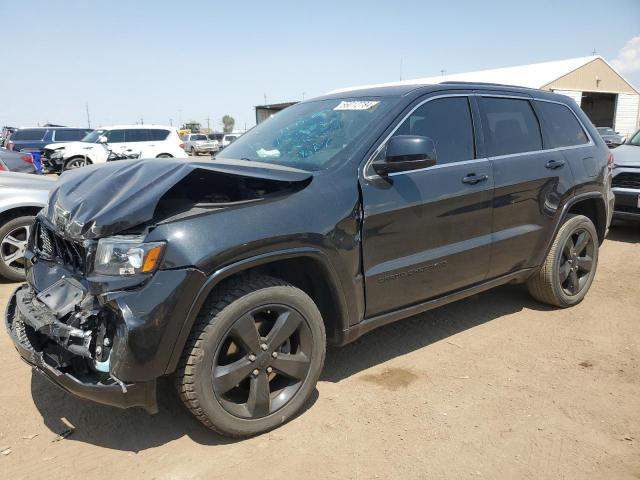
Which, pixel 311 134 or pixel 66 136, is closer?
pixel 311 134

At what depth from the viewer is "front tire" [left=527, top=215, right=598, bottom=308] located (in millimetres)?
4371

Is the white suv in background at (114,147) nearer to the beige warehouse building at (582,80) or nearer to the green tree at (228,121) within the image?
the beige warehouse building at (582,80)

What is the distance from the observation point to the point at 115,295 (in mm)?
2283

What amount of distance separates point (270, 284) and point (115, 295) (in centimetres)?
75

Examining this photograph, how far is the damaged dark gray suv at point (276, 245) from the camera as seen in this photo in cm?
236

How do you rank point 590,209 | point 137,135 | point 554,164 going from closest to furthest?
point 554,164 < point 590,209 < point 137,135

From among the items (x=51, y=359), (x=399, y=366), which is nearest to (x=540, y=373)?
(x=399, y=366)

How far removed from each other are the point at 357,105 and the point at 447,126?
64 cm

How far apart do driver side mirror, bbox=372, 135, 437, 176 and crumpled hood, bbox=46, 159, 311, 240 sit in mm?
495

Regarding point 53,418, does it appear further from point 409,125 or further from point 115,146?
point 115,146

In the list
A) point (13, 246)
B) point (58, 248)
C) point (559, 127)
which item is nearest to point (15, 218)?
point (13, 246)

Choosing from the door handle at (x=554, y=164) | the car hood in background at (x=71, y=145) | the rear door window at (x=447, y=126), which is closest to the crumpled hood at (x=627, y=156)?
the door handle at (x=554, y=164)

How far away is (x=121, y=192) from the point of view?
2539 millimetres

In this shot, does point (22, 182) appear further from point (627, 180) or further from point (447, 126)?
point (627, 180)
